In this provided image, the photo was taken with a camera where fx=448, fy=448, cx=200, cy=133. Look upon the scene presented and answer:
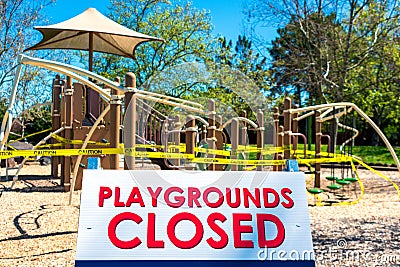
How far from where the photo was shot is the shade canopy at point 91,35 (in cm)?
907

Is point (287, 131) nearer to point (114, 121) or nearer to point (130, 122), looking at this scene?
point (114, 121)

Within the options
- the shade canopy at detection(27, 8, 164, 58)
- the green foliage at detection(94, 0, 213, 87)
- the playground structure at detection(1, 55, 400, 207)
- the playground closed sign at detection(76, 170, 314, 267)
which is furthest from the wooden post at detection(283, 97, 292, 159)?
the green foliage at detection(94, 0, 213, 87)

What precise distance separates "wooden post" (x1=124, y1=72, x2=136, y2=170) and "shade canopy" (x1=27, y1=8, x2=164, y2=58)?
449cm

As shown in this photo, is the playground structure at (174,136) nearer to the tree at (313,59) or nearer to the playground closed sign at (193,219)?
the playground closed sign at (193,219)

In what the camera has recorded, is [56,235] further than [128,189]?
Yes

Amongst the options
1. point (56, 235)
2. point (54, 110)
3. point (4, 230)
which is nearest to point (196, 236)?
point (56, 235)

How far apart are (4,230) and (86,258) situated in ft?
11.6

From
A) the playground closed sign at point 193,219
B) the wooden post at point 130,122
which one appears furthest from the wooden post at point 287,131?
the playground closed sign at point 193,219

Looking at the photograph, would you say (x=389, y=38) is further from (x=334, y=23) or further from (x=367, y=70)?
(x=367, y=70)

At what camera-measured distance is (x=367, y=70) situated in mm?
17688

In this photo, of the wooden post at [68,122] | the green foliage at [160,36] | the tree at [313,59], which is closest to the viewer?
the wooden post at [68,122]

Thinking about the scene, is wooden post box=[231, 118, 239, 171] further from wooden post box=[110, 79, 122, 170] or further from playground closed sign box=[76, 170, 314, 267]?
playground closed sign box=[76, 170, 314, 267]

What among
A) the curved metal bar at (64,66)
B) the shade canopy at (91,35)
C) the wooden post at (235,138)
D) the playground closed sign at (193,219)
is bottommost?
the playground closed sign at (193,219)

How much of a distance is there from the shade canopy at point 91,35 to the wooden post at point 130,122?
4488 mm
